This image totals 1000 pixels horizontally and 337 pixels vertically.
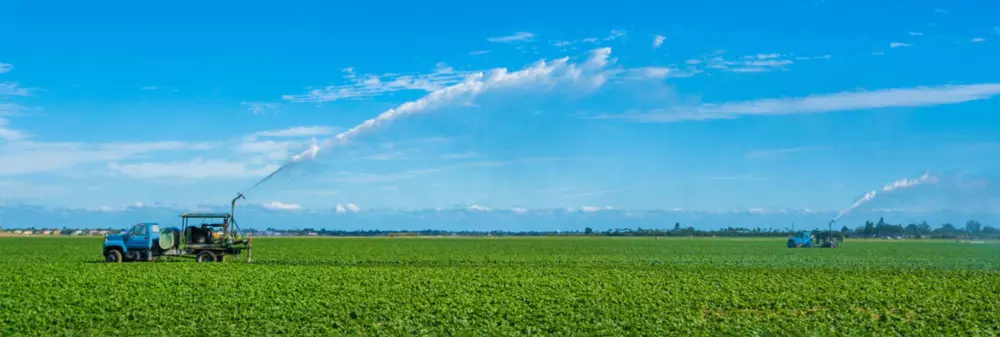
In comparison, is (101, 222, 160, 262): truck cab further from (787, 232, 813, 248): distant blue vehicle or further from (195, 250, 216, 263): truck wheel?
(787, 232, 813, 248): distant blue vehicle

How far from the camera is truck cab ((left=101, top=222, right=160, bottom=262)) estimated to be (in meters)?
46.3

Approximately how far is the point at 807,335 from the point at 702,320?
2.99 m

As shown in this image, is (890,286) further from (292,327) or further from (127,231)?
(127,231)

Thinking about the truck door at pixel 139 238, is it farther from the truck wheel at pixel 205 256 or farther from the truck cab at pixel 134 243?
the truck wheel at pixel 205 256

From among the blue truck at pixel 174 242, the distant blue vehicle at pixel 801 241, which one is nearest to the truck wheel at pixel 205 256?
the blue truck at pixel 174 242

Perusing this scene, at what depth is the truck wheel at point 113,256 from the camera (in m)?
46.5

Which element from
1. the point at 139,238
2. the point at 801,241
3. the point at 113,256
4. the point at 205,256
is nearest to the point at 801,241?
the point at 801,241

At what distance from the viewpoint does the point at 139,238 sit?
4641cm

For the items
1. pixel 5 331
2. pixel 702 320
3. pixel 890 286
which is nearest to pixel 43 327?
pixel 5 331

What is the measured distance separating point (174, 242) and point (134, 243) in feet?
6.76

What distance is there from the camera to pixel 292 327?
21.3 meters

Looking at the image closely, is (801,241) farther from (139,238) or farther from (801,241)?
(139,238)

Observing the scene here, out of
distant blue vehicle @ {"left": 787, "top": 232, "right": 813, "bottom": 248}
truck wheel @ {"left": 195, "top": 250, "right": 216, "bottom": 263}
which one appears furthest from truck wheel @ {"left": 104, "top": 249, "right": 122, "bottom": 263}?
distant blue vehicle @ {"left": 787, "top": 232, "right": 813, "bottom": 248}

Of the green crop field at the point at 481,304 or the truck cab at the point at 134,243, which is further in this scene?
the truck cab at the point at 134,243
